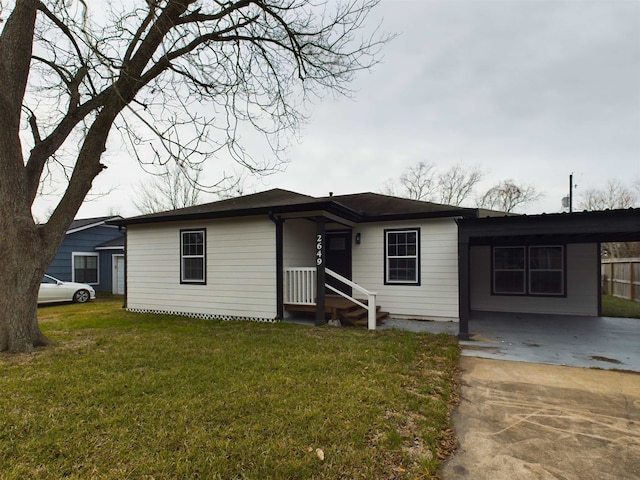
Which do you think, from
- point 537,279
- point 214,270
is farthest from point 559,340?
point 214,270

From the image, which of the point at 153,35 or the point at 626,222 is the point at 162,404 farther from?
the point at 626,222

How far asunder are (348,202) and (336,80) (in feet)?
13.0

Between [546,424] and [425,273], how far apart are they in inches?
206

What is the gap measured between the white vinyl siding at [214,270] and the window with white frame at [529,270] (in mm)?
6360

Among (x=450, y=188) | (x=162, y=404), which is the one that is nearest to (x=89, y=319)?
(x=162, y=404)

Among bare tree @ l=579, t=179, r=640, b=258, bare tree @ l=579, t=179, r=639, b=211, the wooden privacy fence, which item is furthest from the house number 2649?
bare tree @ l=579, t=179, r=639, b=211

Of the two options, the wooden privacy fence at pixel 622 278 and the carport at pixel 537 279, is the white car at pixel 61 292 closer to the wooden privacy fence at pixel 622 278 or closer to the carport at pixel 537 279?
the carport at pixel 537 279

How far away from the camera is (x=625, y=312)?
9289 millimetres

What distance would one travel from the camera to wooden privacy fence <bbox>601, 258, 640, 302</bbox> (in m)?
11.5

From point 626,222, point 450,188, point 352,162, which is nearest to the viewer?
point 626,222

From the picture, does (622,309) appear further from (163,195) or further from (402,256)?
(163,195)

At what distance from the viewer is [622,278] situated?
12836 mm

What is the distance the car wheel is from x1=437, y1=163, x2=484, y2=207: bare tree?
896 inches

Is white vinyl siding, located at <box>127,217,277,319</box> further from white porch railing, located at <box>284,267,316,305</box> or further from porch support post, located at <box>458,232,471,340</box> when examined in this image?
porch support post, located at <box>458,232,471,340</box>
